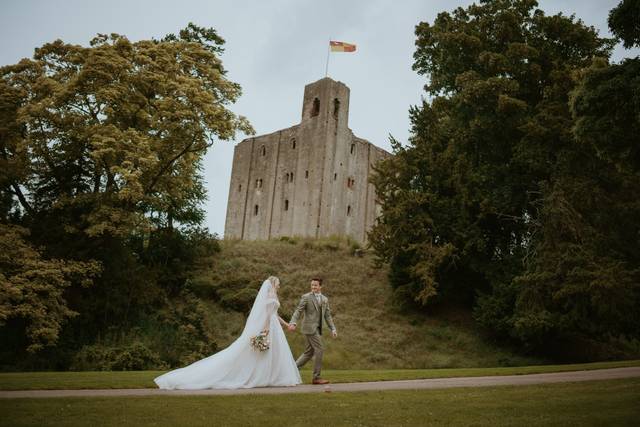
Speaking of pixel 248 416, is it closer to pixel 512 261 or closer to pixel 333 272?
pixel 512 261

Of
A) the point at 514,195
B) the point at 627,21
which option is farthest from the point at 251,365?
the point at 514,195

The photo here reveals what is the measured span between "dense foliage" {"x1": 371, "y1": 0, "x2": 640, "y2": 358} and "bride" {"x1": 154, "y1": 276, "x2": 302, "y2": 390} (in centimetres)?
1349

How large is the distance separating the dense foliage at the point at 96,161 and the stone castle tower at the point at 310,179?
1034 inches

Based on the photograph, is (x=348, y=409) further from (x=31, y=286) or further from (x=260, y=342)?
(x=31, y=286)

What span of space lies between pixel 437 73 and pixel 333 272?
13180 mm

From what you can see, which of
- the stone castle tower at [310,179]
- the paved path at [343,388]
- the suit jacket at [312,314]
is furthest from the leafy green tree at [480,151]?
the stone castle tower at [310,179]

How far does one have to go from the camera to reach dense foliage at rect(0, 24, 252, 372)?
2080cm

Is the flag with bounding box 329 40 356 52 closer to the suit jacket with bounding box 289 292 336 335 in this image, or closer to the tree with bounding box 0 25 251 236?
the tree with bounding box 0 25 251 236

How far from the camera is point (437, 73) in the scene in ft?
98.4

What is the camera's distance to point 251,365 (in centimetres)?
1102

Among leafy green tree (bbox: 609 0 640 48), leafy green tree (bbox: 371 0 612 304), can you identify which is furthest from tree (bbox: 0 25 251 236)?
leafy green tree (bbox: 609 0 640 48)

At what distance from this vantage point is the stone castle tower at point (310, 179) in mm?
51344

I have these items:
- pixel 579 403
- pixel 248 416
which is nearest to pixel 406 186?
pixel 579 403

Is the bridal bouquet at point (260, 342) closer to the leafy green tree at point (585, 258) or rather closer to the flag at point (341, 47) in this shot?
the leafy green tree at point (585, 258)
